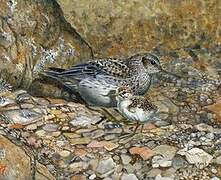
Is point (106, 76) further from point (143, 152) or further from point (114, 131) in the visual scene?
point (143, 152)

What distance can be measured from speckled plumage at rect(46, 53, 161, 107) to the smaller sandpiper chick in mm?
266

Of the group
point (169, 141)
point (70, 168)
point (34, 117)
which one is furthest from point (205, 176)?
point (34, 117)

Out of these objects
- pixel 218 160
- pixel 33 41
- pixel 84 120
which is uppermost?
pixel 33 41

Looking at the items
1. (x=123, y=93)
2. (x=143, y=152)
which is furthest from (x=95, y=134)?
(x=143, y=152)

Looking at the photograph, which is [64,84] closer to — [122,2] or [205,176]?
[122,2]

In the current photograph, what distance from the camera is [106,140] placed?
7.31 metres

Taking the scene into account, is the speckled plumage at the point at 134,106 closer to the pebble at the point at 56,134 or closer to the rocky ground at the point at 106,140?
the rocky ground at the point at 106,140

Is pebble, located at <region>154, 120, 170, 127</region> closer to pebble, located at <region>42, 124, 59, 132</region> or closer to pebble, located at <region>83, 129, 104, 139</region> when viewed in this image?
pebble, located at <region>83, 129, 104, 139</region>

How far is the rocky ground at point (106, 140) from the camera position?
6793 mm

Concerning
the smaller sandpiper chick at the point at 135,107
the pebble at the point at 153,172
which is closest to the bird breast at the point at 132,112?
the smaller sandpiper chick at the point at 135,107

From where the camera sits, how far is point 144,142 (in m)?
7.22

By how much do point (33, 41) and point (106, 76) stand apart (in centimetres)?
105

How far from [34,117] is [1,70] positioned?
731 mm

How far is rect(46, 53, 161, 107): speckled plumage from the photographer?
26.0ft
